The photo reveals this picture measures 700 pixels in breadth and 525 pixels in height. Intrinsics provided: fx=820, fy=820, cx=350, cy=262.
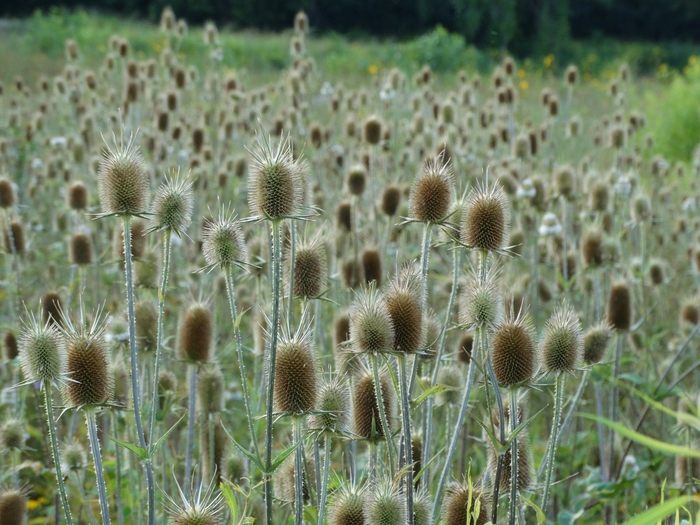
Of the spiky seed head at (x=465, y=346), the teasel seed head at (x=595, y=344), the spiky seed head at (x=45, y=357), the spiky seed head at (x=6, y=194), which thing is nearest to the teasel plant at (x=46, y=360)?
the spiky seed head at (x=45, y=357)

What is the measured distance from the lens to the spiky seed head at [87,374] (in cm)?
228

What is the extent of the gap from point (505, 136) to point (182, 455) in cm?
510

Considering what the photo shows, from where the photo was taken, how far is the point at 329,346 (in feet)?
17.9

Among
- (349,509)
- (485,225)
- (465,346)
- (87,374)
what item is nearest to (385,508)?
(349,509)

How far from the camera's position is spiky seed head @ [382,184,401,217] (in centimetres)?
461

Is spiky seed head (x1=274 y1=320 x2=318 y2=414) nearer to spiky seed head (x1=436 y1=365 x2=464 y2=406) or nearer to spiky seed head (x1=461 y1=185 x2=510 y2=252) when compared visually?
spiky seed head (x1=461 y1=185 x2=510 y2=252)

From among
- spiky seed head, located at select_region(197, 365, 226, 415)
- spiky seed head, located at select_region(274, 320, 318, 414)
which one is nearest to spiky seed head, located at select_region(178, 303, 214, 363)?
spiky seed head, located at select_region(197, 365, 226, 415)

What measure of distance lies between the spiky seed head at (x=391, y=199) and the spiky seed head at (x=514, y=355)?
218 centimetres

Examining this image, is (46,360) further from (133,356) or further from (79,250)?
(79,250)

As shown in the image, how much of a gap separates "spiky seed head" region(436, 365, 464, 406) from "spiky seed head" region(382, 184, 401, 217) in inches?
59.6

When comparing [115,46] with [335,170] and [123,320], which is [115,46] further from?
Answer: [123,320]

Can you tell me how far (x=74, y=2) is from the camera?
40375 mm

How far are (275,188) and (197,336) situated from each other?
943 mm

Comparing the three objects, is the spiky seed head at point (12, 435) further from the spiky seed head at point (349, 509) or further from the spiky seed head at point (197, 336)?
the spiky seed head at point (349, 509)
